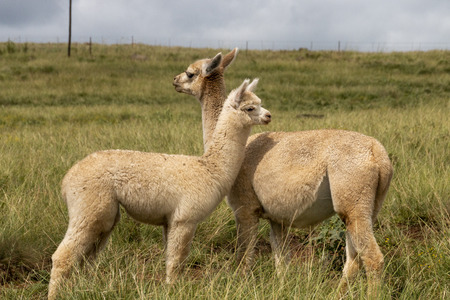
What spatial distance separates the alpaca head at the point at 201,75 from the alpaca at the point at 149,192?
0.93 meters

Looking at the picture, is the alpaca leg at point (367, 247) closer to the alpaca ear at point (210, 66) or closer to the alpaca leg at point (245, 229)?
the alpaca leg at point (245, 229)

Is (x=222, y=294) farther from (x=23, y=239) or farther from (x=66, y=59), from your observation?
(x=66, y=59)

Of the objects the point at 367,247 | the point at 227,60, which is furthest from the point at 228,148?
the point at 227,60

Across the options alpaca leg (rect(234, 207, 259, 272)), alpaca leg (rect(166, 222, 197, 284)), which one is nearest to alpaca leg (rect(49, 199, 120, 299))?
alpaca leg (rect(166, 222, 197, 284))

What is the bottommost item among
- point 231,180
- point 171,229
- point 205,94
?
point 171,229

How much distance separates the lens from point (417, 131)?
30.5ft

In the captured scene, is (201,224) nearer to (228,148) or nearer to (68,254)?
(228,148)

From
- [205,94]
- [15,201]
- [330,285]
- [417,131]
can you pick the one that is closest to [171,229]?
[330,285]

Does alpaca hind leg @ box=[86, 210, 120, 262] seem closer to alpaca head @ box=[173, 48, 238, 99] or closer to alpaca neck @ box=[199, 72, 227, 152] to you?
alpaca neck @ box=[199, 72, 227, 152]

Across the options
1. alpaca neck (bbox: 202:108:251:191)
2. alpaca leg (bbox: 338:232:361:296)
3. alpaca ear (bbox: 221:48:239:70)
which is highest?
alpaca ear (bbox: 221:48:239:70)

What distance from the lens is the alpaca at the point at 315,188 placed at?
389 cm

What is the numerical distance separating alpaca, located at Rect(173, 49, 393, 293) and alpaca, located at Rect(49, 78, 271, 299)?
1.01ft

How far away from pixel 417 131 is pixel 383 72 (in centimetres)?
2173

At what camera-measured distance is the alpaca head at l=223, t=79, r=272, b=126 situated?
4305 mm
